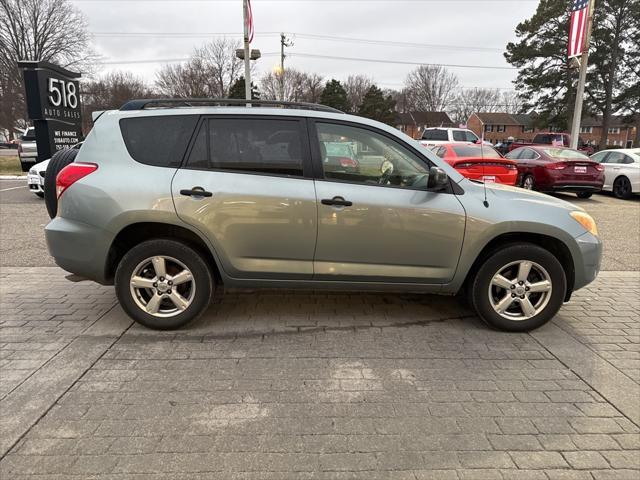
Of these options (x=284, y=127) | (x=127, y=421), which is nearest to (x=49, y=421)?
(x=127, y=421)

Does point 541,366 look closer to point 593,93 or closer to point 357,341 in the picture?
point 357,341

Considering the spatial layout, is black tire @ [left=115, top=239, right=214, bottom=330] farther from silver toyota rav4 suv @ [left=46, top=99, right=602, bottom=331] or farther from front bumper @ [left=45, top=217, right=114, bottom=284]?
front bumper @ [left=45, top=217, right=114, bottom=284]

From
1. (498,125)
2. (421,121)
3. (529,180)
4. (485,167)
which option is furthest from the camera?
(498,125)

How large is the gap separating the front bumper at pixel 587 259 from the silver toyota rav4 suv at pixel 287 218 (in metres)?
0.01

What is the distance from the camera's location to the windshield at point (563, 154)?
12789mm

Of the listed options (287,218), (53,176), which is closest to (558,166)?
(287,218)

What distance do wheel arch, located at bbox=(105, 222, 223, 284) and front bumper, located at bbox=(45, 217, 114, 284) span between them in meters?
0.06

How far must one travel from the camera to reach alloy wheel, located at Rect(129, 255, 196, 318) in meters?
3.80

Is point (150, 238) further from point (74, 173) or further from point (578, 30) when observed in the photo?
point (578, 30)

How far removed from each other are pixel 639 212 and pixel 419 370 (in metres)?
10.4

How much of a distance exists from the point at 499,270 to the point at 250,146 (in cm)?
238

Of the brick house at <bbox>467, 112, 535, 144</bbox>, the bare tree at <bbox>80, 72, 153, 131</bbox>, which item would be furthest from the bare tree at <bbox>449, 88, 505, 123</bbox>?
the bare tree at <bbox>80, 72, 153, 131</bbox>

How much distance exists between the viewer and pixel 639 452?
2469mm

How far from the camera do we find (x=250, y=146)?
12.5 ft
